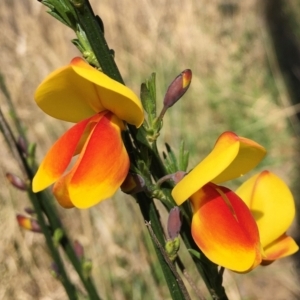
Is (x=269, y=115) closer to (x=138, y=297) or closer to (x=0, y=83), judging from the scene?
(x=138, y=297)

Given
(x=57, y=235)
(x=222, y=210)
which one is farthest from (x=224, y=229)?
(x=57, y=235)

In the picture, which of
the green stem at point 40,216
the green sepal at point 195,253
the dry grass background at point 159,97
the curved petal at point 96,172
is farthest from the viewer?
the dry grass background at point 159,97

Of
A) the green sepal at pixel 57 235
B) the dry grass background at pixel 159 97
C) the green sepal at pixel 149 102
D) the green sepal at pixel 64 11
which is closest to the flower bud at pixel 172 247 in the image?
the green sepal at pixel 149 102

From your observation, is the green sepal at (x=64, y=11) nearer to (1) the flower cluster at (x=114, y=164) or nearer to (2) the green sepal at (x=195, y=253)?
(1) the flower cluster at (x=114, y=164)

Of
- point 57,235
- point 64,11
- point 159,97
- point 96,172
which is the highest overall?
point 64,11

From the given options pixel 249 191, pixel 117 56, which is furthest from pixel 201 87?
pixel 249 191

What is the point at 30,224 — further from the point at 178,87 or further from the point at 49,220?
the point at 178,87
